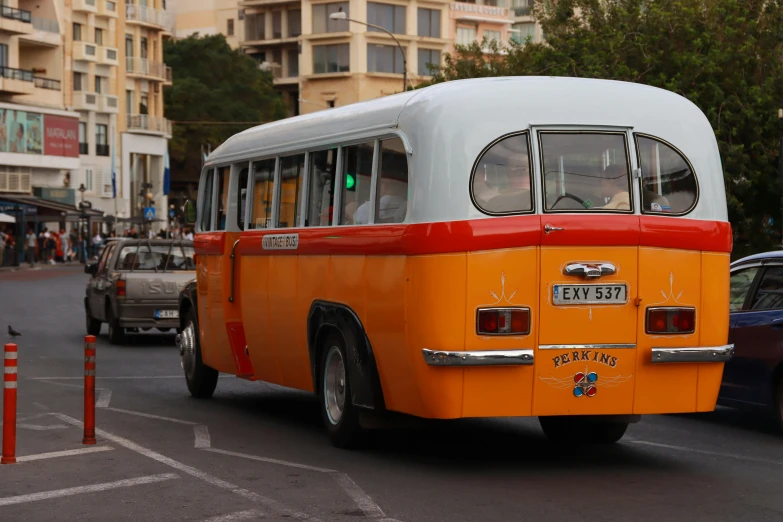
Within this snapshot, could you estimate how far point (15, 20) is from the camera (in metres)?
80.5

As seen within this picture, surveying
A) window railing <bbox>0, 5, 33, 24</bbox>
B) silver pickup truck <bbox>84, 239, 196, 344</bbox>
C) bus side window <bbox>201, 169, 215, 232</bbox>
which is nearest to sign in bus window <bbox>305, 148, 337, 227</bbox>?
bus side window <bbox>201, 169, 215, 232</bbox>

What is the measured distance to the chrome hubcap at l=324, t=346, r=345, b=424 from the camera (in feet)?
40.8

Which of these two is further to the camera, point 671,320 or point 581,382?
point 671,320

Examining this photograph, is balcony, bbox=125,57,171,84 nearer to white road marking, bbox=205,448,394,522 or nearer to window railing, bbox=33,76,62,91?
window railing, bbox=33,76,62,91

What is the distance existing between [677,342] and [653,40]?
30.2 m

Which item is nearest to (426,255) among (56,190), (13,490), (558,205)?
(558,205)

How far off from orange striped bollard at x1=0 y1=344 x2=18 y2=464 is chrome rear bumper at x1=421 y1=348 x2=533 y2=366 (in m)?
2.97

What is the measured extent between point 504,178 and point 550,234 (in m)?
0.51

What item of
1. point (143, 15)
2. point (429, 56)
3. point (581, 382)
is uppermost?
point (143, 15)

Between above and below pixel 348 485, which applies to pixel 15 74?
above

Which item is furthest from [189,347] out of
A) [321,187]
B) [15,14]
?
[15,14]

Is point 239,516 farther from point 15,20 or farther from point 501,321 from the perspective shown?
point 15,20

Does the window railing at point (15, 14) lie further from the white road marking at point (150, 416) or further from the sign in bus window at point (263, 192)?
the sign in bus window at point (263, 192)

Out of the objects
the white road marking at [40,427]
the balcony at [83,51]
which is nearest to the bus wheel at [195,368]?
the white road marking at [40,427]
